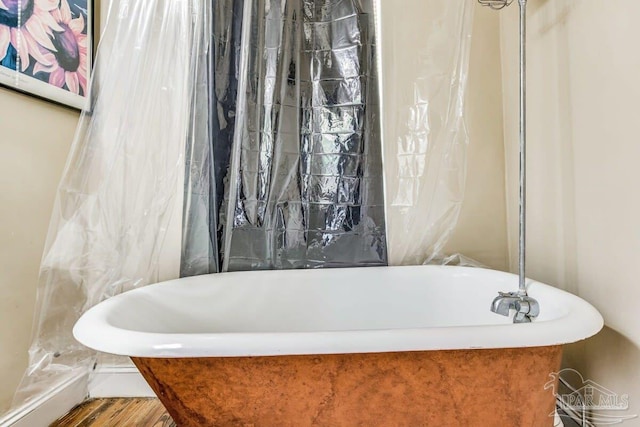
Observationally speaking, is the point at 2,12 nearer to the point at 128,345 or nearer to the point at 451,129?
the point at 128,345

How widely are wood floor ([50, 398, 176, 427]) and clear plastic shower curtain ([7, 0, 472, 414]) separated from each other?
147 mm

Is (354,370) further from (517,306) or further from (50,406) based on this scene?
(50,406)

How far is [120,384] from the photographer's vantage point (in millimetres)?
1241

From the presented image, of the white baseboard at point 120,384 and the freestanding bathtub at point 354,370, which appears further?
the white baseboard at point 120,384

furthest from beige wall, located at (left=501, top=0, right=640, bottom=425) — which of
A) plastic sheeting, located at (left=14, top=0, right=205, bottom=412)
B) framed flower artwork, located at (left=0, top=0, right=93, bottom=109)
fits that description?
framed flower artwork, located at (left=0, top=0, right=93, bottom=109)

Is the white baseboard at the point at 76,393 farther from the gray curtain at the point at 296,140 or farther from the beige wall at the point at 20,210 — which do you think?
the gray curtain at the point at 296,140

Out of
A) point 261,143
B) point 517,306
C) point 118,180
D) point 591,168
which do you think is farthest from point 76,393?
point 591,168

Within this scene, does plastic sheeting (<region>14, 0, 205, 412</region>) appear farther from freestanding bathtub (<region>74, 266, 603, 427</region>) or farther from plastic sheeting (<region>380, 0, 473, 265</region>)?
plastic sheeting (<region>380, 0, 473, 265</region>)

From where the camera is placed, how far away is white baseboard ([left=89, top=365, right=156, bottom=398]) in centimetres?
123

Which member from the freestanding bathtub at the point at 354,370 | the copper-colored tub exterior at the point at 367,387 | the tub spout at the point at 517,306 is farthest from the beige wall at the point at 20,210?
the tub spout at the point at 517,306

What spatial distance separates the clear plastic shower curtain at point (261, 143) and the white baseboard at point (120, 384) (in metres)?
0.16

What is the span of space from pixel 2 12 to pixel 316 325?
1334 millimetres

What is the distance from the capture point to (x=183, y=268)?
3.94ft

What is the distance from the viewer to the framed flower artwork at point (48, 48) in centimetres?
96
